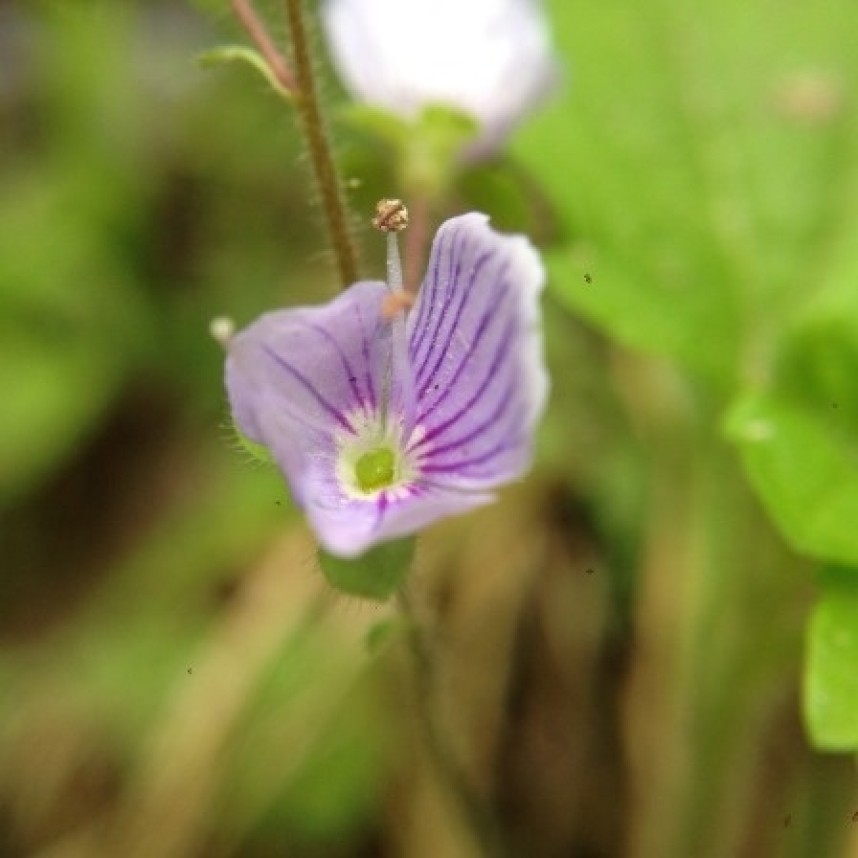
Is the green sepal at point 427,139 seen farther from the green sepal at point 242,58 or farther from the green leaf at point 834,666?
the green leaf at point 834,666

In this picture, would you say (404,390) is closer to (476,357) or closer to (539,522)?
(476,357)

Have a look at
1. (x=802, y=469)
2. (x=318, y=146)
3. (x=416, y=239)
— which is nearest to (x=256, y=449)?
(x=318, y=146)

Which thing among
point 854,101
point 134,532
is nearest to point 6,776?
point 134,532

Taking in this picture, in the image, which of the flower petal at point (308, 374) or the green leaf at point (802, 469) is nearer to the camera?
the flower petal at point (308, 374)

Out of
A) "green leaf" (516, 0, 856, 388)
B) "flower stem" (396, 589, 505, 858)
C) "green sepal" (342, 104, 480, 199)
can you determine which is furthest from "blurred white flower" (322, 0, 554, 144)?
"flower stem" (396, 589, 505, 858)

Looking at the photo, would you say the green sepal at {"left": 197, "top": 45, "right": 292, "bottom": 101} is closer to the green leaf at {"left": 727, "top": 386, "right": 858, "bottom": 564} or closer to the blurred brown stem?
the blurred brown stem

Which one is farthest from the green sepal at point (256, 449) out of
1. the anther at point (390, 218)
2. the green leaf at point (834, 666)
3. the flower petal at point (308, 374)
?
the green leaf at point (834, 666)
